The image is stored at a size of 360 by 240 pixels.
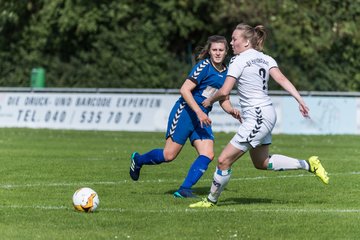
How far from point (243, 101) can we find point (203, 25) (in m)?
28.5

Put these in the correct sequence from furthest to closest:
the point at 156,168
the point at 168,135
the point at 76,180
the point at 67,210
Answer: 1. the point at 156,168
2. the point at 76,180
3. the point at 168,135
4. the point at 67,210

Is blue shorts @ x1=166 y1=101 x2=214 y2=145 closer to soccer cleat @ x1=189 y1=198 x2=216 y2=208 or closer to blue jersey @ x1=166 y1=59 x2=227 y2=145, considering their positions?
blue jersey @ x1=166 y1=59 x2=227 y2=145

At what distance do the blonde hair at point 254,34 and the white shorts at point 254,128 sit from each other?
2.38 feet

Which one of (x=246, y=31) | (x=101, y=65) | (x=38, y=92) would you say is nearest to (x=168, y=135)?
(x=246, y=31)

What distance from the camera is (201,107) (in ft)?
38.2

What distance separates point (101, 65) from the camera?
3750 cm

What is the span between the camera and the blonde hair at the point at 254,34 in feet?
34.6

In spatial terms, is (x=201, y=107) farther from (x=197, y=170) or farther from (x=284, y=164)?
(x=284, y=164)

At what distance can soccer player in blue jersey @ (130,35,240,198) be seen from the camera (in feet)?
37.5

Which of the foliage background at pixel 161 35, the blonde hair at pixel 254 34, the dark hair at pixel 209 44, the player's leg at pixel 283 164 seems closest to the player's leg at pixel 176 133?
the dark hair at pixel 209 44

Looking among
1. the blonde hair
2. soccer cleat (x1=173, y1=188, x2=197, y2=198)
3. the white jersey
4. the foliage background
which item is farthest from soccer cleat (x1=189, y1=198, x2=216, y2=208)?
the foliage background

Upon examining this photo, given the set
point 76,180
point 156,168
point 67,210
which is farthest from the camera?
point 156,168

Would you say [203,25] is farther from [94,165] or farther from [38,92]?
[94,165]

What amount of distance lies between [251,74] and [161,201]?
190 centimetres
